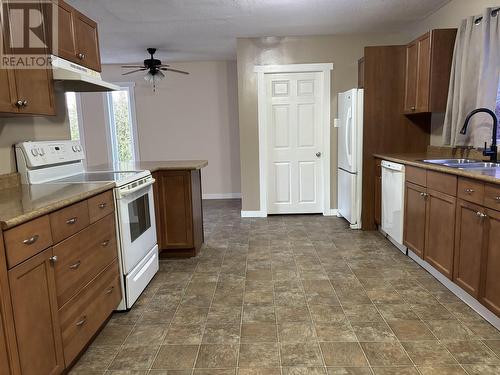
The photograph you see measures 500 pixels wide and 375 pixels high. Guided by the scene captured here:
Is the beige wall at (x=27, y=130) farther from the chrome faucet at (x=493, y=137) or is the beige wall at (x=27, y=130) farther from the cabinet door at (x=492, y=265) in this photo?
the chrome faucet at (x=493, y=137)

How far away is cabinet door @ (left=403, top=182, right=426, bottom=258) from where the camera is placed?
2.89 m

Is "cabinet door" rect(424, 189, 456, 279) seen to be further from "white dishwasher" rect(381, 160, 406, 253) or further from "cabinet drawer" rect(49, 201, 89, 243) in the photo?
"cabinet drawer" rect(49, 201, 89, 243)

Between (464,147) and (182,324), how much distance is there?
2.87m

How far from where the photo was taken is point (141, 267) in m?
2.65

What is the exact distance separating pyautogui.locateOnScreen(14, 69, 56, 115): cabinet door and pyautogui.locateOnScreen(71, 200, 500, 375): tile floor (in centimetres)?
141

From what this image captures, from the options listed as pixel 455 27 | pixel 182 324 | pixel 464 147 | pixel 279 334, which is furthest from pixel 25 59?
pixel 455 27

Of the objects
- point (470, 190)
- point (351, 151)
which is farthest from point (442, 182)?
point (351, 151)

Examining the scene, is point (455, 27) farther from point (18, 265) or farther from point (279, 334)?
point (18, 265)

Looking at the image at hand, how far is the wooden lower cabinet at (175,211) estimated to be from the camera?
3.27 meters

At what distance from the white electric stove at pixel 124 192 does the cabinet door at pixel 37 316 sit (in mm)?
765

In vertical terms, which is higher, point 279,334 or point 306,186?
point 306,186

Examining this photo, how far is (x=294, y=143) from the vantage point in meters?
4.92

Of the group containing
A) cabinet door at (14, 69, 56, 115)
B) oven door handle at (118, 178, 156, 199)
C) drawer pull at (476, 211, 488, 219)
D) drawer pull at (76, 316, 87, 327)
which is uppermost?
cabinet door at (14, 69, 56, 115)

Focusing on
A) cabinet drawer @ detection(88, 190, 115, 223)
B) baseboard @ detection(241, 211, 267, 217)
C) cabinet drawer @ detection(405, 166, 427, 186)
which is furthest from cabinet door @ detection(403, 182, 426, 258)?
cabinet drawer @ detection(88, 190, 115, 223)
